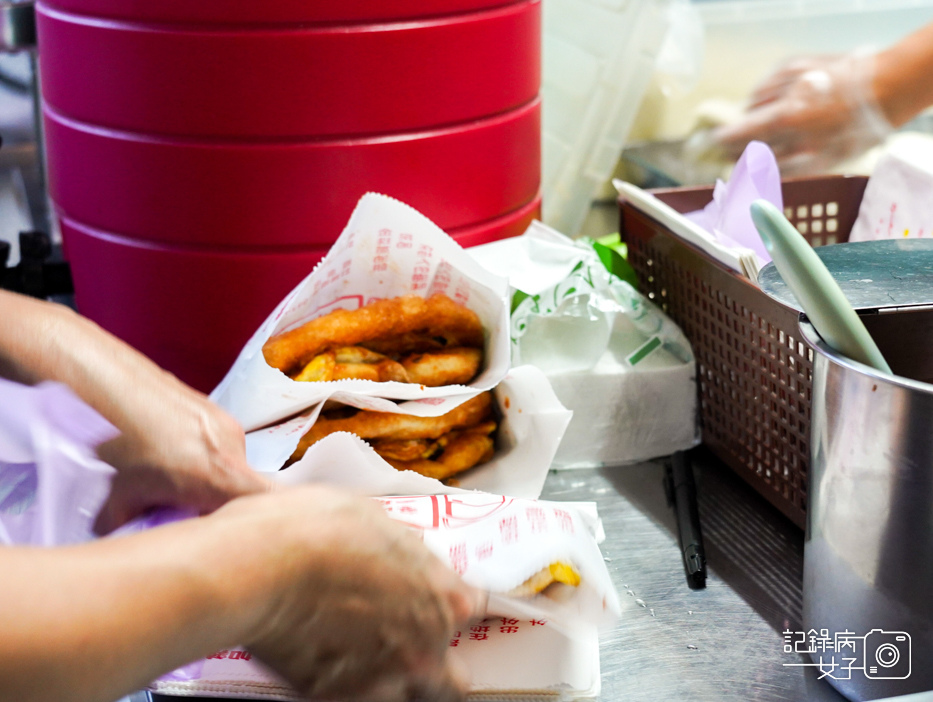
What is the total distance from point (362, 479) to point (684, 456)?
0.40m

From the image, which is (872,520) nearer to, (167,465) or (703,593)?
(703,593)

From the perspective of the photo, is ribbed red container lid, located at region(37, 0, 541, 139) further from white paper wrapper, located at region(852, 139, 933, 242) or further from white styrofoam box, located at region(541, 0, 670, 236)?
white styrofoam box, located at region(541, 0, 670, 236)

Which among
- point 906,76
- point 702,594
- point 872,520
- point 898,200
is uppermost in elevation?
point 906,76

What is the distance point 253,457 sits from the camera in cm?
83

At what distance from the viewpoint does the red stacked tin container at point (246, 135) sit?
88 cm

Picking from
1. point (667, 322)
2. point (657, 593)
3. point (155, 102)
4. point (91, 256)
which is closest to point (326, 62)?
point (155, 102)

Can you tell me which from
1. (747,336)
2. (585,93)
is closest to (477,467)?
(747,336)

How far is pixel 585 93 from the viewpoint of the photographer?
5.51 feet

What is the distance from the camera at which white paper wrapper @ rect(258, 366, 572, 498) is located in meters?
0.80

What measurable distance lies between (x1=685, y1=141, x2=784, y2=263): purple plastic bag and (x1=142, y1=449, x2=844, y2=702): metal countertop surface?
0.25 meters

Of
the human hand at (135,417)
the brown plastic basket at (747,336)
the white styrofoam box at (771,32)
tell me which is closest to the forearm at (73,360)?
the human hand at (135,417)

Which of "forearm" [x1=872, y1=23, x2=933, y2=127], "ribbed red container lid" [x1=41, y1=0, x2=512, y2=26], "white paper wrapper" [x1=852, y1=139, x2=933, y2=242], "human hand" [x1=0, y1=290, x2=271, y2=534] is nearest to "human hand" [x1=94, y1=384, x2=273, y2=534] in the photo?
"human hand" [x1=0, y1=290, x2=271, y2=534]

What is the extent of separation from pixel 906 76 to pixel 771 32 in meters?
0.82

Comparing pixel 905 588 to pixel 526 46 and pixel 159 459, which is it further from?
pixel 526 46
